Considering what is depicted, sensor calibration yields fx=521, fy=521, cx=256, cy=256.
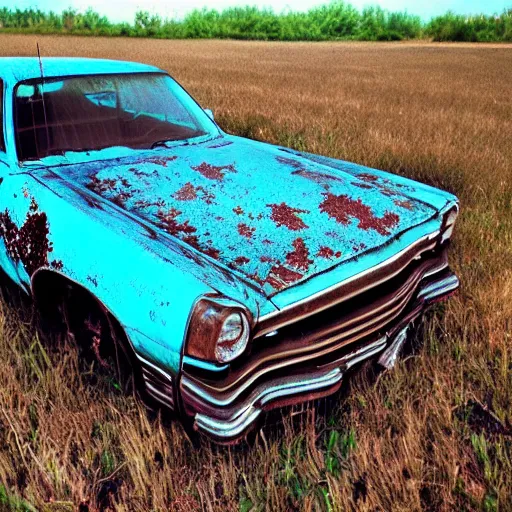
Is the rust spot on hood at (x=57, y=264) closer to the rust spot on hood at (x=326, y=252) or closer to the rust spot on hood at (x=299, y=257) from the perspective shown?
the rust spot on hood at (x=299, y=257)

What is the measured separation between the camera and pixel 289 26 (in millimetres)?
48219

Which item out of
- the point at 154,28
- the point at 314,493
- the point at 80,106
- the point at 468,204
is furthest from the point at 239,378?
the point at 154,28

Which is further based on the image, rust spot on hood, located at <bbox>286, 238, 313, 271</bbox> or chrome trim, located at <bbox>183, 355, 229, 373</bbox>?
rust spot on hood, located at <bbox>286, 238, 313, 271</bbox>

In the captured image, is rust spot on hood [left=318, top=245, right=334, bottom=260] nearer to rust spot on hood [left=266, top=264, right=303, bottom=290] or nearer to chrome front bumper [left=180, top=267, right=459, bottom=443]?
rust spot on hood [left=266, top=264, right=303, bottom=290]

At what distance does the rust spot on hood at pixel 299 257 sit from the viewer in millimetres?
1693

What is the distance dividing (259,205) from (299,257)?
15.2 inches

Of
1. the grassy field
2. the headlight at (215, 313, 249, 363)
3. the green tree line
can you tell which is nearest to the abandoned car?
the headlight at (215, 313, 249, 363)

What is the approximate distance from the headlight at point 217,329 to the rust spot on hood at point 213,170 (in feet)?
3.04

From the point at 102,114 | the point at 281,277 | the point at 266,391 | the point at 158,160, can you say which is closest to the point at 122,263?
the point at 281,277

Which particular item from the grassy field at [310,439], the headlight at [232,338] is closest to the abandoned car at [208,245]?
the headlight at [232,338]

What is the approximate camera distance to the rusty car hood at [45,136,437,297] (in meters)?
1.73

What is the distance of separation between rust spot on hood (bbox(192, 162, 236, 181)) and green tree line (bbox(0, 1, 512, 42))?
153 feet

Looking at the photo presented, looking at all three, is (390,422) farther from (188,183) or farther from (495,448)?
(188,183)

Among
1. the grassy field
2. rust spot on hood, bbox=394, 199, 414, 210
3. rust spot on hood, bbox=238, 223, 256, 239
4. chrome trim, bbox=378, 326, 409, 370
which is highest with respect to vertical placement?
rust spot on hood, bbox=238, 223, 256, 239
